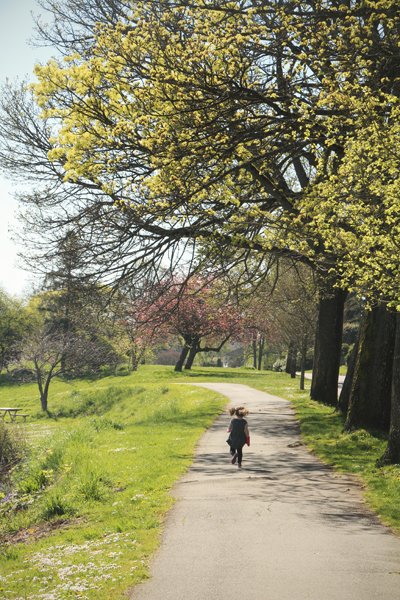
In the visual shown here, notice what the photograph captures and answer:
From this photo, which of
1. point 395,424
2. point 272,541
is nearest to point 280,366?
point 395,424

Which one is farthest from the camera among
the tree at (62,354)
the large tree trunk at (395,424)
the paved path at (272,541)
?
the tree at (62,354)

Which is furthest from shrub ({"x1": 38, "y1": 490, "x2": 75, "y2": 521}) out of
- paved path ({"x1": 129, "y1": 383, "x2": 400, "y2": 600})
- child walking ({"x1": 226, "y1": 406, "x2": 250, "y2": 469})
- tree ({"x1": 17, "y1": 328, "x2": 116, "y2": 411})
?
tree ({"x1": 17, "y1": 328, "x2": 116, "y2": 411})

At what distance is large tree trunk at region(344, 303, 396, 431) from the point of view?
38.8 ft

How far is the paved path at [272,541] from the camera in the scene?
4562mm

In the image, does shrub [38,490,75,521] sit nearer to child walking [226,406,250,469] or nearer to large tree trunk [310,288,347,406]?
→ child walking [226,406,250,469]

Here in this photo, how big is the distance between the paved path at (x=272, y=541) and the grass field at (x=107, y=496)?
33cm

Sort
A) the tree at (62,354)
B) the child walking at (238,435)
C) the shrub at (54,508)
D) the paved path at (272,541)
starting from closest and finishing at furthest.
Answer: the paved path at (272,541) → the shrub at (54,508) → the child walking at (238,435) → the tree at (62,354)

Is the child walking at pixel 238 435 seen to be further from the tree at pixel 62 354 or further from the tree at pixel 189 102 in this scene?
the tree at pixel 62 354

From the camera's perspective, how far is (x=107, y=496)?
27.2 ft

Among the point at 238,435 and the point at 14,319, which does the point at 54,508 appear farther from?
the point at 14,319

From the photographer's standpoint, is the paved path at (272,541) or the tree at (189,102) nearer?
the paved path at (272,541)

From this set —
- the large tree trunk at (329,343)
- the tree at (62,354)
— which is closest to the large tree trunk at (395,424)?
the large tree trunk at (329,343)

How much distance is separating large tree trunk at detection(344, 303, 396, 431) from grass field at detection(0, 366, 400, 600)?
488 millimetres

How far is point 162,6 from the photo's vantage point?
923 centimetres
